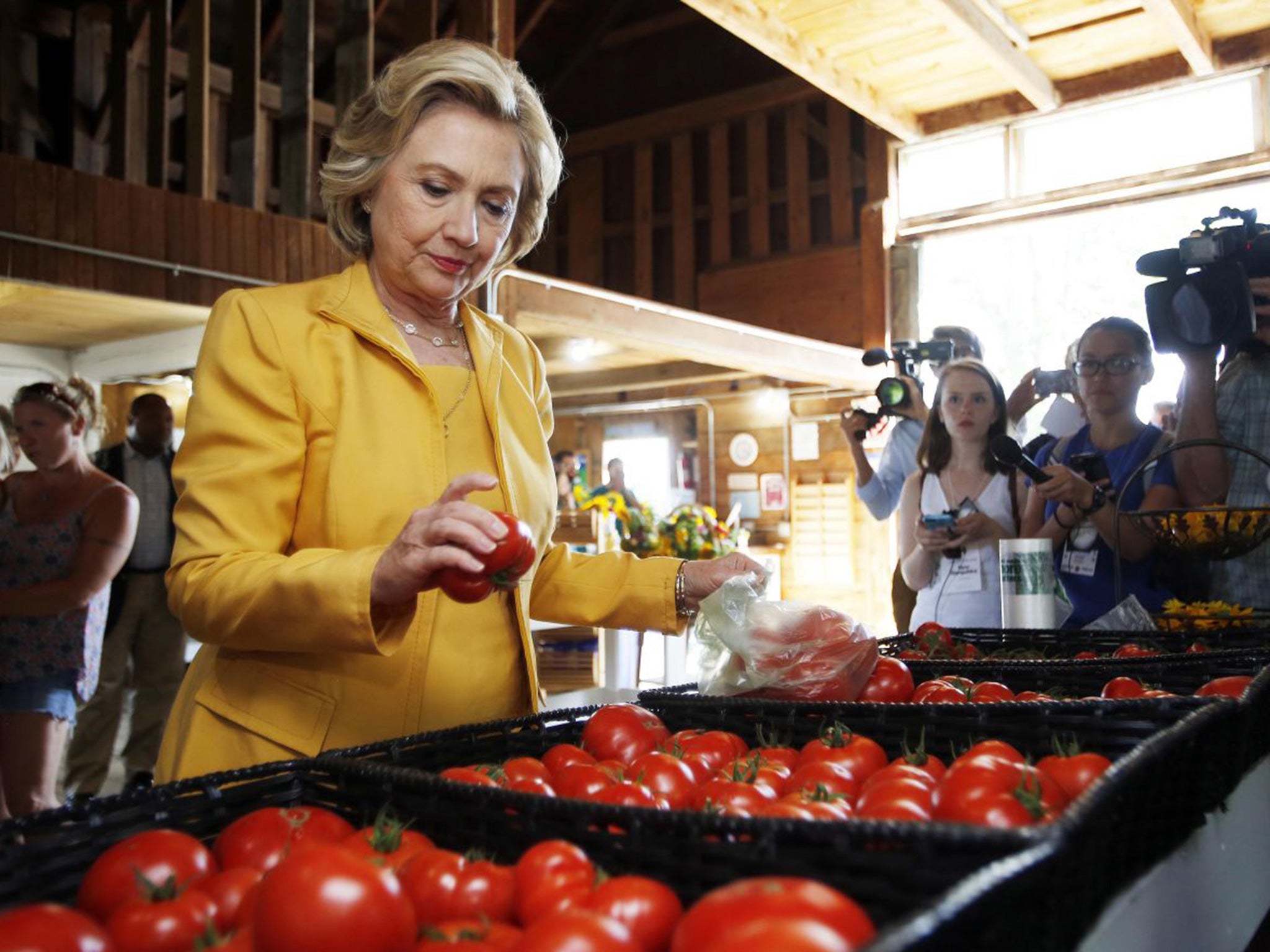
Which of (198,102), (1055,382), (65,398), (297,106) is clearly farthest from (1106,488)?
(198,102)

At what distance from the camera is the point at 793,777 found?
1.18m

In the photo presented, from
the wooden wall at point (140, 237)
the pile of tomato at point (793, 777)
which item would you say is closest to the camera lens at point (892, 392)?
the wooden wall at point (140, 237)

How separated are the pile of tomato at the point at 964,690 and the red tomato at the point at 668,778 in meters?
0.47

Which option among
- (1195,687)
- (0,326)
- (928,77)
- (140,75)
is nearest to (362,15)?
(0,326)

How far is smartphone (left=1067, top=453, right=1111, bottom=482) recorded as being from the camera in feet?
9.71

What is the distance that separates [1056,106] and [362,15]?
3.89 m

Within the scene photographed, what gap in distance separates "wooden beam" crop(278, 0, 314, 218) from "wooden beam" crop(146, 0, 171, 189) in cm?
63

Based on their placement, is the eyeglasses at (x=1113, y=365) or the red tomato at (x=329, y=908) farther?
the eyeglasses at (x=1113, y=365)

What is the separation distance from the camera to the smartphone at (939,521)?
319 cm

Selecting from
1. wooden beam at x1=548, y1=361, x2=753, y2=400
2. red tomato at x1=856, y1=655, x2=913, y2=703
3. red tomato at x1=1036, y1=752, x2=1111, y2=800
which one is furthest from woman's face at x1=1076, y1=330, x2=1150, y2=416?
wooden beam at x1=548, y1=361, x2=753, y2=400

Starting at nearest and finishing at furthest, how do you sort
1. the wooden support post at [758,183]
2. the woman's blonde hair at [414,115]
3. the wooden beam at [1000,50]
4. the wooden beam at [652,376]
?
1. the woman's blonde hair at [414,115]
2. the wooden beam at [1000,50]
3. the wooden beam at [652,376]
4. the wooden support post at [758,183]

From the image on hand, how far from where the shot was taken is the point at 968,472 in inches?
137

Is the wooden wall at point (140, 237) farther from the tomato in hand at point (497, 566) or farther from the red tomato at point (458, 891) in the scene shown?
→ the red tomato at point (458, 891)

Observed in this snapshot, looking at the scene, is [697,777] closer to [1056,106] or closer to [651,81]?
[1056,106]
